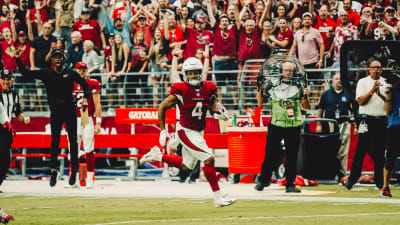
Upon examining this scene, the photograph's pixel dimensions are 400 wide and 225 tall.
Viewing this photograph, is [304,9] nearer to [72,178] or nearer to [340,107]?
[340,107]

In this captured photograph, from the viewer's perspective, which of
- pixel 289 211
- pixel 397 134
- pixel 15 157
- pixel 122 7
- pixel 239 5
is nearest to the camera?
pixel 289 211

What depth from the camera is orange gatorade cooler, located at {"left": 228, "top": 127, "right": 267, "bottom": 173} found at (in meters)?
15.0

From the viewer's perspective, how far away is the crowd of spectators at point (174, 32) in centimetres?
1688

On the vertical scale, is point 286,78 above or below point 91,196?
above

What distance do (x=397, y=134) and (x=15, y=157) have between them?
9623mm

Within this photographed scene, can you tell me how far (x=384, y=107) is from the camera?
1238 centimetres

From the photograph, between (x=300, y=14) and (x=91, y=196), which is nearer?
(x=91, y=196)

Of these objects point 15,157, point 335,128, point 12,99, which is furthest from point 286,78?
point 15,157

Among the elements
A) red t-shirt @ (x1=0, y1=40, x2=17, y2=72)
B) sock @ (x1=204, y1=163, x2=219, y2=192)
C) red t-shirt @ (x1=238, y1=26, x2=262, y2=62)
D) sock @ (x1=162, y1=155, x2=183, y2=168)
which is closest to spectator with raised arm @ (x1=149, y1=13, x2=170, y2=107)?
red t-shirt @ (x1=238, y1=26, x2=262, y2=62)

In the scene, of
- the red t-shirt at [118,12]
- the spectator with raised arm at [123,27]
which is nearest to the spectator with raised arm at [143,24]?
the spectator with raised arm at [123,27]

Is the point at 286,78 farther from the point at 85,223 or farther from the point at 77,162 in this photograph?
the point at 85,223

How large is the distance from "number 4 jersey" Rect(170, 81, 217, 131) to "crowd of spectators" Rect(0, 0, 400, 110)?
6324mm

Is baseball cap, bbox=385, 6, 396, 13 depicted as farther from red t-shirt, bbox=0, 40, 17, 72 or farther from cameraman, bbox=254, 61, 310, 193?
red t-shirt, bbox=0, 40, 17, 72

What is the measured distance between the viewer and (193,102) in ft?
33.0
